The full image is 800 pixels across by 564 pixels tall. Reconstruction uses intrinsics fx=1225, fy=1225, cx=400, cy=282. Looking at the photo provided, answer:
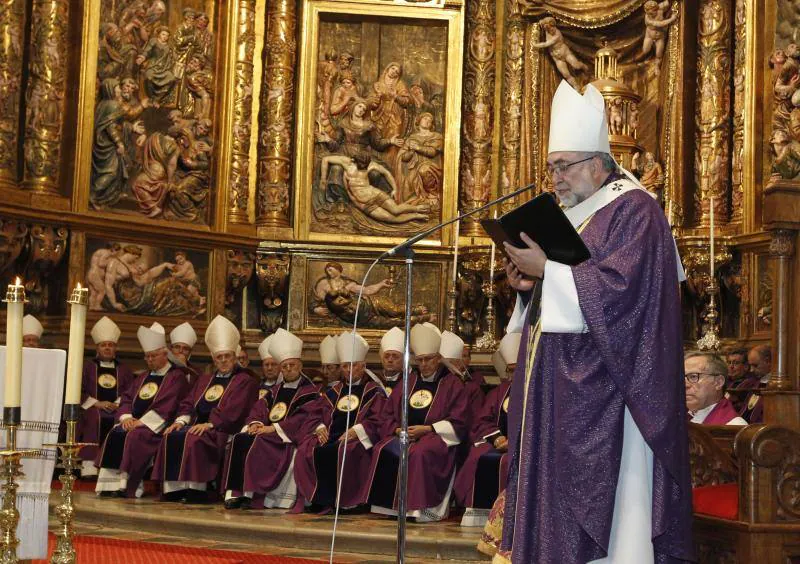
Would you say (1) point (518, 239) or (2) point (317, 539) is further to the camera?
(2) point (317, 539)

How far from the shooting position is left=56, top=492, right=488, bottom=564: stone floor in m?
8.27

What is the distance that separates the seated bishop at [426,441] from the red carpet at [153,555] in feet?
5.84

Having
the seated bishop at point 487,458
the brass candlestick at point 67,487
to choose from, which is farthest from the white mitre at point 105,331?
the brass candlestick at point 67,487

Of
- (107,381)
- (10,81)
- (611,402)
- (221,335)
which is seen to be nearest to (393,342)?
(221,335)

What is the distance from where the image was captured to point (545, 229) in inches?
163

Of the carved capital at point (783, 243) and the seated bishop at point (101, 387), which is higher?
the carved capital at point (783, 243)

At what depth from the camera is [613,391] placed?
4.16m

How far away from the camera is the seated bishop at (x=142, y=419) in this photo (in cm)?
1064

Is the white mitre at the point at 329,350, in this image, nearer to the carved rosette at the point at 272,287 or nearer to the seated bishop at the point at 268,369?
the seated bishop at the point at 268,369

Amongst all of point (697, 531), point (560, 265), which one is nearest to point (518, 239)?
point (560, 265)

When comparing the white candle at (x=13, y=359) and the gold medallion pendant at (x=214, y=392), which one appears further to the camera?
the gold medallion pendant at (x=214, y=392)

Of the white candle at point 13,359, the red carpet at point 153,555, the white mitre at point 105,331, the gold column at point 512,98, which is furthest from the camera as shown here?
the gold column at point 512,98

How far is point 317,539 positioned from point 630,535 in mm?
4698

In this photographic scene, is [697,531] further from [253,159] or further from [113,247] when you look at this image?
[253,159]
